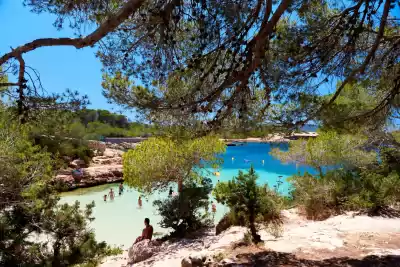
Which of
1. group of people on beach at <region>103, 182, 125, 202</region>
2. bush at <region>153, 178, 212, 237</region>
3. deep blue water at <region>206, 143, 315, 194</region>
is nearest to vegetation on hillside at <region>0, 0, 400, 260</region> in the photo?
bush at <region>153, 178, 212, 237</region>

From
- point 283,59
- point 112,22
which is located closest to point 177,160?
point 283,59

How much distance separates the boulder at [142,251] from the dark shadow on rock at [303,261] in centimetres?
316

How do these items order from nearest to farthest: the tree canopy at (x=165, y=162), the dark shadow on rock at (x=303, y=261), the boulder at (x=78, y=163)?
the dark shadow on rock at (x=303, y=261)
the tree canopy at (x=165, y=162)
the boulder at (x=78, y=163)

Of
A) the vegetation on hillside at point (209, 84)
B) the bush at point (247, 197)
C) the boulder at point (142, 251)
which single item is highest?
the vegetation on hillside at point (209, 84)

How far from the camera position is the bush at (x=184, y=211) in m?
7.93

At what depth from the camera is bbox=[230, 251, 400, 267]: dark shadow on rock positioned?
10.9ft

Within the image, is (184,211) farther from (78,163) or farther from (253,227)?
(78,163)

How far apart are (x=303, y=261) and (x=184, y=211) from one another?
15.1 feet

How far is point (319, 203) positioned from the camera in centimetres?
734

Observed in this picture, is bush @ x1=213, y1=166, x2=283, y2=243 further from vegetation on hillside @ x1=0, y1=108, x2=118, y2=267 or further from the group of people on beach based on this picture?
the group of people on beach

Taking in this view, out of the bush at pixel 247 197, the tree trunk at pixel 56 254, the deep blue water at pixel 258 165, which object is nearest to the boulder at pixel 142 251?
the tree trunk at pixel 56 254

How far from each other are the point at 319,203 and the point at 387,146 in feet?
8.37

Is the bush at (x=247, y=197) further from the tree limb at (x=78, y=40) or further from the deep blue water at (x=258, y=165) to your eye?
the deep blue water at (x=258, y=165)

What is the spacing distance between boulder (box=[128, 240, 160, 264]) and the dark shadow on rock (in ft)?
10.4
